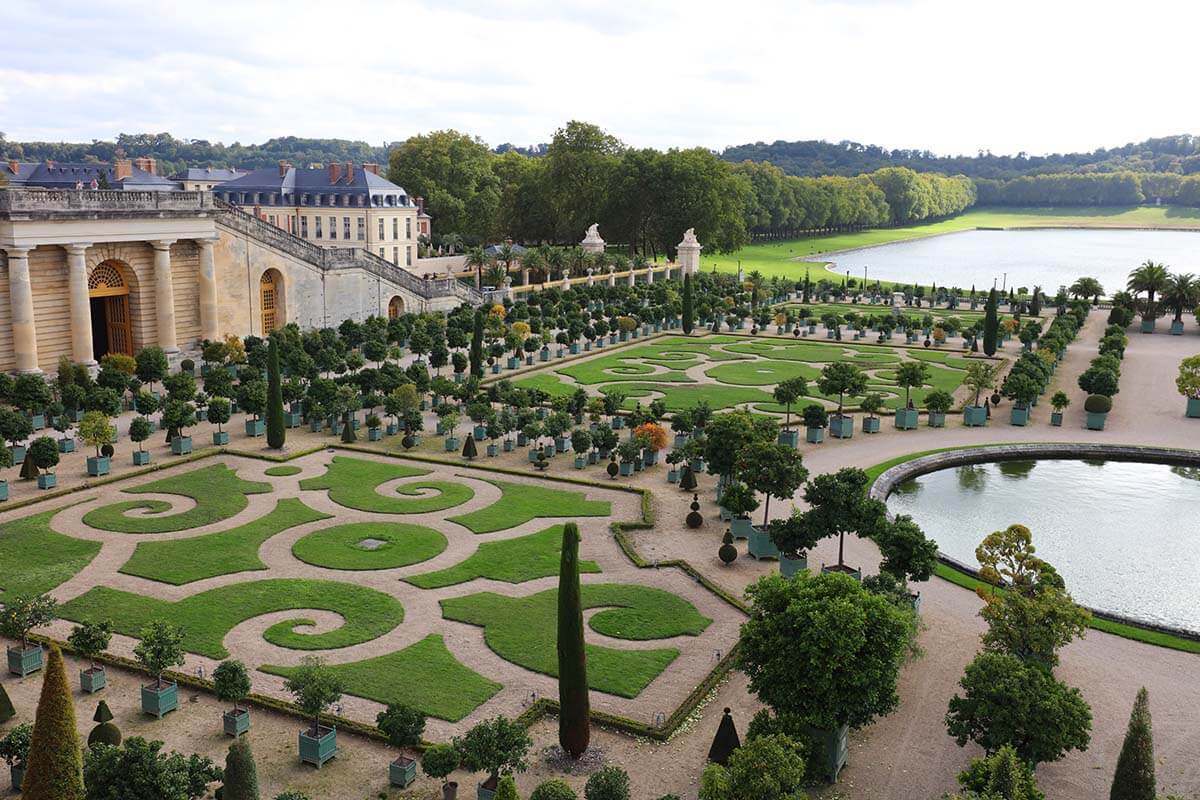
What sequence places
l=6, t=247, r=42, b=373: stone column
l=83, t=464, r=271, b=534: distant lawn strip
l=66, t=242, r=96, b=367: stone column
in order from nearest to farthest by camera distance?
1. l=83, t=464, r=271, b=534: distant lawn strip
2. l=6, t=247, r=42, b=373: stone column
3. l=66, t=242, r=96, b=367: stone column

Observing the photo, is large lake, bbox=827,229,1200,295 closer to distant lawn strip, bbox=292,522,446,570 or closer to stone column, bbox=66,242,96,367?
stone column, bbox=66,242,96,367

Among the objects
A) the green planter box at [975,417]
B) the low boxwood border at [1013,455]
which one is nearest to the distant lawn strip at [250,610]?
the low boxwood border at [1013,455]

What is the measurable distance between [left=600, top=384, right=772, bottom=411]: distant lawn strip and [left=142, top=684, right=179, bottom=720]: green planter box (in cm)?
3267

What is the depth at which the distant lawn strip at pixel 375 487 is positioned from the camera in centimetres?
3669

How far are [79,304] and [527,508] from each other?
31661mm

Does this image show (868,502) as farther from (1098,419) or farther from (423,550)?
(1098,419)

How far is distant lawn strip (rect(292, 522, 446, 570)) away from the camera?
3125 cm

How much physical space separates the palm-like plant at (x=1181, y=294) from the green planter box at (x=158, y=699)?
82.1 m

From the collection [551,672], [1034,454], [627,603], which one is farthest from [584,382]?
[551,672]

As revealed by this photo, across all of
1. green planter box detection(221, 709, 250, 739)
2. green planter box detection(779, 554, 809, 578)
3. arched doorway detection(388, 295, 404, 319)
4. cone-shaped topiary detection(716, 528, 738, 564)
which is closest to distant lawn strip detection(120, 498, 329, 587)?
green planter box detection(221, 709, 250, 739)

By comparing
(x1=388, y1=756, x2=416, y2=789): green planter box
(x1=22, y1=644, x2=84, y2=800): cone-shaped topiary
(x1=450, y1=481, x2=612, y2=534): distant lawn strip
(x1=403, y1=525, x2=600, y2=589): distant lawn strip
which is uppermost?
(x1=22, y1=644, x2=84, y2=800): cone-shaped topiary

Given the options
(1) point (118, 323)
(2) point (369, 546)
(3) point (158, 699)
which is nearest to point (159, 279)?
(1) point (118, 323)

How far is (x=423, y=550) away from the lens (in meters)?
32.3

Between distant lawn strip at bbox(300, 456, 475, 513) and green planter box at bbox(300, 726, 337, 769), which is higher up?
distant lawn strip at bbox(300, 456, 475, 513)
